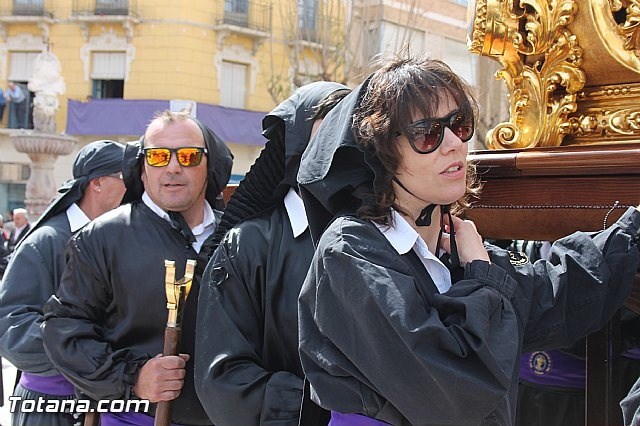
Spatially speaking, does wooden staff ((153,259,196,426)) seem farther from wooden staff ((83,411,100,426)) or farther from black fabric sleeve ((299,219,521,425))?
black fabric sleeve ((299,219,521,425))

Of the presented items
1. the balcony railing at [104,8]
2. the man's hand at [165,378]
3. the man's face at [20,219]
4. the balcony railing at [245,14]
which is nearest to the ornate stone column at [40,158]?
the man's face at [20,219]

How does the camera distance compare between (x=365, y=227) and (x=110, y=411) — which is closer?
(x=365, y=227)

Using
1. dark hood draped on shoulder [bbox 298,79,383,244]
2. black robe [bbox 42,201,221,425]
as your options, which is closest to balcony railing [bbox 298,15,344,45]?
black robe [bbox 42,201,221,425]

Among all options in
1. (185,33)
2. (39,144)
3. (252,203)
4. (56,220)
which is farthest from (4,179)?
(252,203)

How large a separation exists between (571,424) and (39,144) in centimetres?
1167

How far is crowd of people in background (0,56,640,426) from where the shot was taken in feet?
4.38

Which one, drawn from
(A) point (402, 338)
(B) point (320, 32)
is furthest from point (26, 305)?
(B) point (320, 32)

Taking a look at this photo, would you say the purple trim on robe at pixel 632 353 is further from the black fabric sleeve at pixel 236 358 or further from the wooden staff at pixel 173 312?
the wooden staff at pixel 173 312

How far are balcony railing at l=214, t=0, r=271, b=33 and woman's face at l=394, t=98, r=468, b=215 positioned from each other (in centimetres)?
2053

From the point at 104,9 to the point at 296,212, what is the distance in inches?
816

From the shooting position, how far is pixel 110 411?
2457 mm

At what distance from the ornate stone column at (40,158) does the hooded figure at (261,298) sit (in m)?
11.4

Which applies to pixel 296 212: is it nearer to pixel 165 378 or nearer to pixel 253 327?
pixel 253 327

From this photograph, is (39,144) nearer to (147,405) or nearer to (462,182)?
(147,405)
